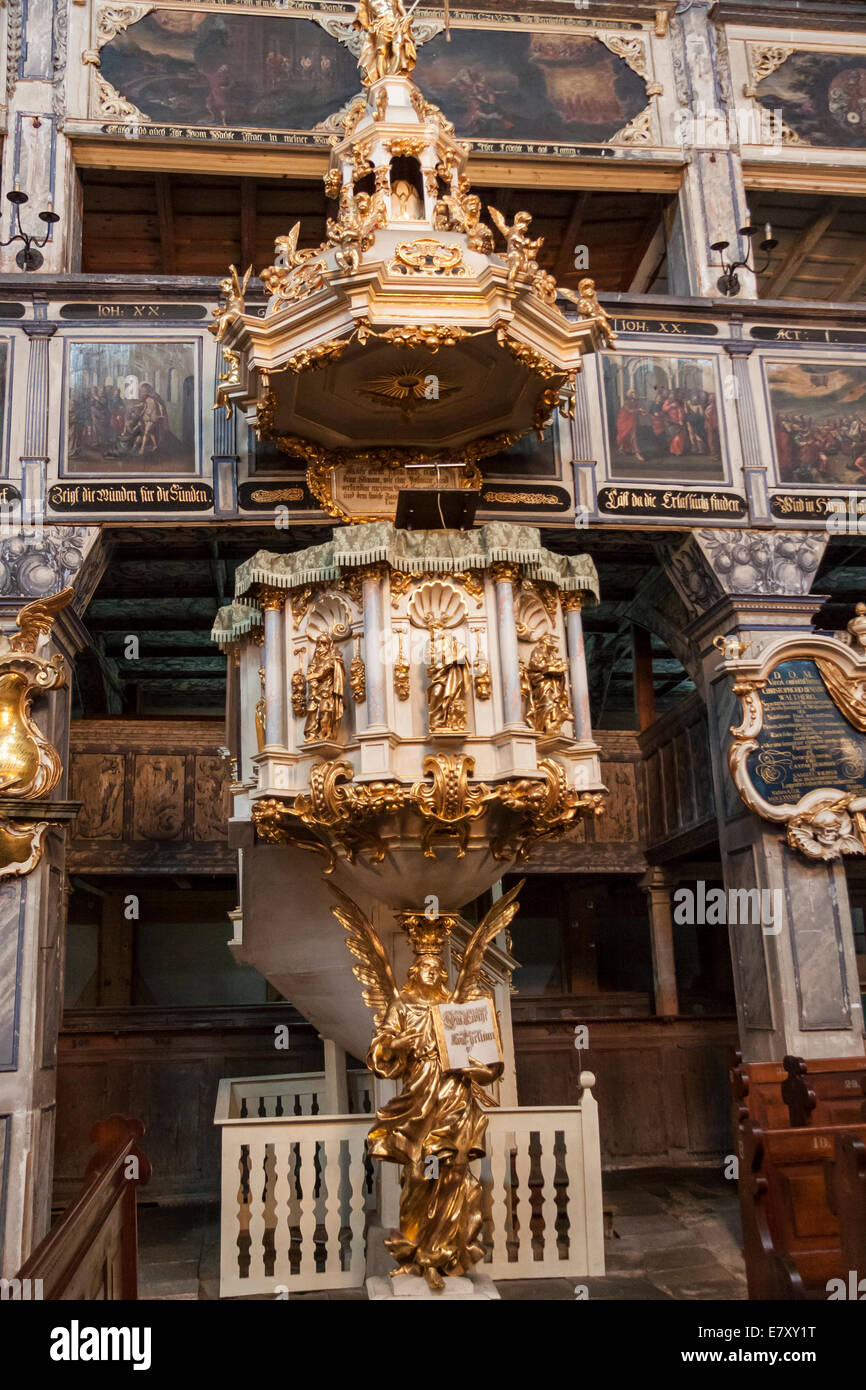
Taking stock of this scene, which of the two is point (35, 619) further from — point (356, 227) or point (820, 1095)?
point (820, 1095)

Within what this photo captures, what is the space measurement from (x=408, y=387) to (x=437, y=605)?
1.83m

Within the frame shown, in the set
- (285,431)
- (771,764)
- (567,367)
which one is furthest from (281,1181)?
(567,367)

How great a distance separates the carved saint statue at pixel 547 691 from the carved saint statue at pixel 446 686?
1.61 feet

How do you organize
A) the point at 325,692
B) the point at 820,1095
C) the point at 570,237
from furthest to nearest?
1. the point at 570,237
2. the point at 820,1095
3. the point at 325,692

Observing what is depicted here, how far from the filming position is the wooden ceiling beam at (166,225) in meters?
10.6

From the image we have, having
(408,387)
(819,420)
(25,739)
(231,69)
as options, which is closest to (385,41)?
(408,387)

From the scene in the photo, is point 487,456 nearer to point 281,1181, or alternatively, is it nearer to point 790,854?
point 790,854

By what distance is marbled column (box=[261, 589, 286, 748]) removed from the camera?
20.4 ft

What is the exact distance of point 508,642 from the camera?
620 centimetres

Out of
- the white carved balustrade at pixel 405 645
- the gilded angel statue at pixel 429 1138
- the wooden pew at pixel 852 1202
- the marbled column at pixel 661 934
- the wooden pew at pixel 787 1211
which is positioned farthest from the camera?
the marbled column at pixel 661 934

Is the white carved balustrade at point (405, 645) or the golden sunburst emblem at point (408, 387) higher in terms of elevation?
the golden sunburst emblem at point (408, 387)

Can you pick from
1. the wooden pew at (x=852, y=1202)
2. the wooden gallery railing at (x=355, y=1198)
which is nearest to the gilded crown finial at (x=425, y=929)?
the wooden gallery railing at (x=355, y=1198)

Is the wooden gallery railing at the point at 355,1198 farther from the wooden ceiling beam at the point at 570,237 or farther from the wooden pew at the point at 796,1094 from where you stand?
the wooden ceiling beam at the point at 570,237

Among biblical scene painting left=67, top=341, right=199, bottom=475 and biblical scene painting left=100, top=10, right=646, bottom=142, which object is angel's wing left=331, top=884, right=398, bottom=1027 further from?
biblical scene painting left=100, top=10, right=646, bottom=142
